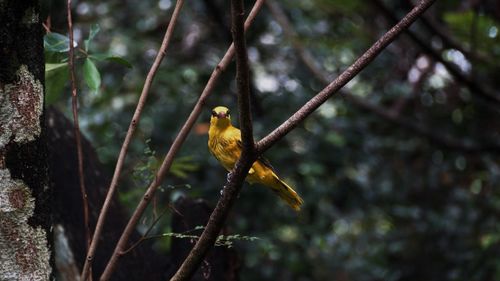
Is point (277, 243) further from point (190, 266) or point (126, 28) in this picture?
point (190, 266)

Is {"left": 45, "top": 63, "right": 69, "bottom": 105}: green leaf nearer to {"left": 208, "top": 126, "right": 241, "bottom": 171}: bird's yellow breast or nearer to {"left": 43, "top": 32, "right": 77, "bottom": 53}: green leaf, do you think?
{"left": 43, "top": 32, "right": 77, "bottom": 53}: green leaf

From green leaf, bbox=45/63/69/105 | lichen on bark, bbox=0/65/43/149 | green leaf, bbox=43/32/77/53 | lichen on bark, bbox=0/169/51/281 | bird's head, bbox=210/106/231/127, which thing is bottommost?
lichen on bark, bbox=0/169/51/281

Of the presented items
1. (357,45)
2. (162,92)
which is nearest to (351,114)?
(357,45)

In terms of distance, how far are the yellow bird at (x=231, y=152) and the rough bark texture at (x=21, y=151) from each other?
5.24 feet

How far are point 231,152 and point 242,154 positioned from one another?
157 centimetres

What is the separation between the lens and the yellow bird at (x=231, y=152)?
123 inches

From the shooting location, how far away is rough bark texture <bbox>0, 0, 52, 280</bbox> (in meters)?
1.52

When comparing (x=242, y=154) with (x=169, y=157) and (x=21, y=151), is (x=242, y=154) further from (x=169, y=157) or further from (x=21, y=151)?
(x=21, y=151)

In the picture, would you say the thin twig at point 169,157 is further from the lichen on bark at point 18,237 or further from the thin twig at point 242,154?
the lichen on bark at point 18,237

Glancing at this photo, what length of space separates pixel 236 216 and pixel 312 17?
1917 mm

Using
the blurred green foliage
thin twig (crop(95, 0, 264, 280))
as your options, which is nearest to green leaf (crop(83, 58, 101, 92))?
thin twig (crop(95, 0, 264, 280))

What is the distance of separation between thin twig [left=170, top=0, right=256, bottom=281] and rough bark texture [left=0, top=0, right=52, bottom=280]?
13.4 inches

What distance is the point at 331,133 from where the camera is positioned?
467 centimetres

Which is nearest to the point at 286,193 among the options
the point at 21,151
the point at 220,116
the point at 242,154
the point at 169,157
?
the point at 220,116
